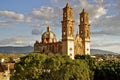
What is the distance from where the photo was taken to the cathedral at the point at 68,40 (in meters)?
97.9

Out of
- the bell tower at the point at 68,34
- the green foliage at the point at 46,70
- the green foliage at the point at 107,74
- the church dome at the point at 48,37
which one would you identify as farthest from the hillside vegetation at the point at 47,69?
the church dome at the point at 48,37

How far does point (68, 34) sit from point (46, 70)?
45.4 m

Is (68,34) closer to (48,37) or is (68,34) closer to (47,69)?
(48,37)

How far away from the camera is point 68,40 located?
9744 cm

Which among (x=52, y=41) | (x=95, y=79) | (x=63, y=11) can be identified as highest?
(x=63, y=11)

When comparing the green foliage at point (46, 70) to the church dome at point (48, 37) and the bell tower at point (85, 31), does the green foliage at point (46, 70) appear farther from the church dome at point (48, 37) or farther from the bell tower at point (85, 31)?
the church dome at point (48, 37)

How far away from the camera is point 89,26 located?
354 ft

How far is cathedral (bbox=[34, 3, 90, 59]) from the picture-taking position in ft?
Result: 321

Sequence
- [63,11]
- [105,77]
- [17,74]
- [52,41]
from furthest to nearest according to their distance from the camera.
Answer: [52,41] < [63,11] < [105,77] < [17,74]

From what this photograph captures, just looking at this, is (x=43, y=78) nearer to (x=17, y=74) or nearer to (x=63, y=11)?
(x=17, y=74)

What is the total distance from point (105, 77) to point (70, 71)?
14951 millimetres

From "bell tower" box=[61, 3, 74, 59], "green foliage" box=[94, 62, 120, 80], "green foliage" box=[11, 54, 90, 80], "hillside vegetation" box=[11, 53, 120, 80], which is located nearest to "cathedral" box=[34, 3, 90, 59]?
Result: "bell tower" box=[61, 3, 74, 59]

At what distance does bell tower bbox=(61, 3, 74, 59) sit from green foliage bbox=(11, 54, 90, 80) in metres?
43.7

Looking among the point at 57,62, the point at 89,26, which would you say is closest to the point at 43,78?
the point at 57,62
